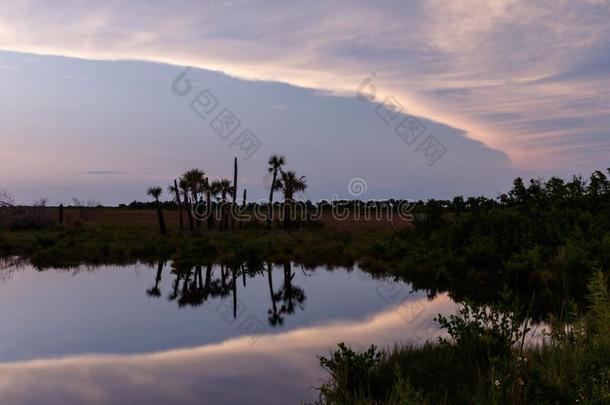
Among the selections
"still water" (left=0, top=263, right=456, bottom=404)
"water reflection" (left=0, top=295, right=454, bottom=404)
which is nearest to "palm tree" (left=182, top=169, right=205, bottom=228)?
"still water" (left=0, top=263, right=456, bottom=404)

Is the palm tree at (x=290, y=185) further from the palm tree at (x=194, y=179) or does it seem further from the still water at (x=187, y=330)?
the still water at (x=187, y=330)

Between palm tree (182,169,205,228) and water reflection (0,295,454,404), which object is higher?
palm tree (182,169,205,228)

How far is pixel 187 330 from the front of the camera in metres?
16.2

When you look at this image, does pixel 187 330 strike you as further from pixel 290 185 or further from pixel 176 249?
pixel 290 185

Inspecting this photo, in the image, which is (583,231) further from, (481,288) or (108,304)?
(108,304)

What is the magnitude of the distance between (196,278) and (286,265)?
7.33m

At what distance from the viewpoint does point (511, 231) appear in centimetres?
2442

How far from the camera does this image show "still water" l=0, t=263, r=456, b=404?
1092cm

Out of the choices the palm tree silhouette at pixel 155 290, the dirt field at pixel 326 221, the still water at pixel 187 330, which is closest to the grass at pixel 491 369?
the still water at pixel 187 330

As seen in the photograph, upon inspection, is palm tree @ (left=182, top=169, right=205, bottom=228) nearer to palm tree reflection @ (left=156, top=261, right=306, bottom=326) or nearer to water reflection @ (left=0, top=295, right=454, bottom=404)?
palm tree reflection @ (left=156, top=261, right=306, bottom=326)
